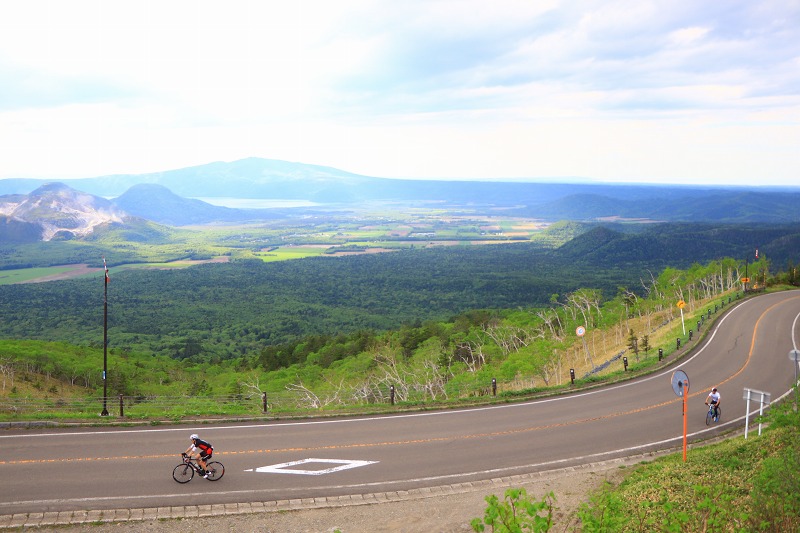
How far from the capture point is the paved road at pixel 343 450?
1495cm

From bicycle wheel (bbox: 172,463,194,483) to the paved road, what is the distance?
248 mm

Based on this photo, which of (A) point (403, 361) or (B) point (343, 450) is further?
A: (A) point (403, 361)

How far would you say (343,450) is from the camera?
1792cm

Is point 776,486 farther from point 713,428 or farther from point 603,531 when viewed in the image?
point 713,428

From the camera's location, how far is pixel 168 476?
15820 mm

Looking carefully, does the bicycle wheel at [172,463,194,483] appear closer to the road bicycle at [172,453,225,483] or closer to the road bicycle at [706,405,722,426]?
the road bicycle at [172,453,225,483]

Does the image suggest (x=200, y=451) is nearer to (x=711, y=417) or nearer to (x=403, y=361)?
(x=711, y=417)

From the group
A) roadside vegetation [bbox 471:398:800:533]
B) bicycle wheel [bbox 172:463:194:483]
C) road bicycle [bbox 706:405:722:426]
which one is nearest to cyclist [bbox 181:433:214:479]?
bicycle wheel [bbox 172:463:194:483]

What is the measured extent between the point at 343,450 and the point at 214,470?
4.16 metres

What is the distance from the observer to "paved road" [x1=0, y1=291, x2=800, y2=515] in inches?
588

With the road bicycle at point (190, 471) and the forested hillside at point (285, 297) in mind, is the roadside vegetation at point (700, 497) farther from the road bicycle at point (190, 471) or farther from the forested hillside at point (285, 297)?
the forested hillside at point (285, 297)

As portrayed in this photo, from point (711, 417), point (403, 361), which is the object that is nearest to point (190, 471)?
point (711, 417)

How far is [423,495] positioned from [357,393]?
23.9 metres

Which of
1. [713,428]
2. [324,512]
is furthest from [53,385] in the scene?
[713,428]
